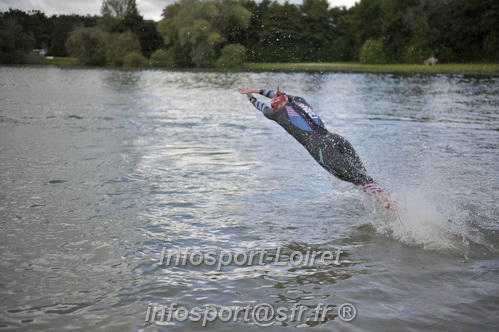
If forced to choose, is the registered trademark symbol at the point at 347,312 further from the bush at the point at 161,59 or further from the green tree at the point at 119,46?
the green tree at the point at 119,46

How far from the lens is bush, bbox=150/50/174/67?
3297 inches

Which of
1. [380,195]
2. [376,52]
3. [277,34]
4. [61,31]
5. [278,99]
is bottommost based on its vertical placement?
[380,195]

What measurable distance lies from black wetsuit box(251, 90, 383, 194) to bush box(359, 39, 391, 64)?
257ft

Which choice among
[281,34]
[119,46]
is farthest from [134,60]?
[281,34]

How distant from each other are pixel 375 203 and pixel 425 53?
72757 mm

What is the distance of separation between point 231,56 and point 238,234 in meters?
68.0

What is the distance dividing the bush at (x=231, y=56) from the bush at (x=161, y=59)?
10.5 metres

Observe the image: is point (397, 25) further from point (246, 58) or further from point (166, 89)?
point (166, 89)

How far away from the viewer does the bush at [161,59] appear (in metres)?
83.8

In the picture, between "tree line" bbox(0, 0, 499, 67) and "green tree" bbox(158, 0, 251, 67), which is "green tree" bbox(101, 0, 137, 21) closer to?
"tree line" bbox(0, 0, 499, 67)

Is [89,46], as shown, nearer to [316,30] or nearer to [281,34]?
[281,34]

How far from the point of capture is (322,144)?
9.05 m

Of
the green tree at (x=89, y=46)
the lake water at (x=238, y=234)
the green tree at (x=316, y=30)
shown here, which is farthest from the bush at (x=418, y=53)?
the lake water at (x=238, y=234)

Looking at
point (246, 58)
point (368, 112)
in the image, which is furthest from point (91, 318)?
point (246, 58)
